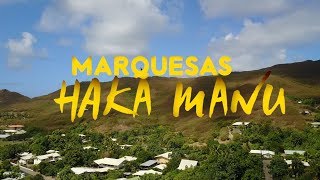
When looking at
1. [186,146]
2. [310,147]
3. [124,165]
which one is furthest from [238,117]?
[124,165]

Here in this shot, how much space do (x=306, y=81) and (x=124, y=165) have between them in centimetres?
7416

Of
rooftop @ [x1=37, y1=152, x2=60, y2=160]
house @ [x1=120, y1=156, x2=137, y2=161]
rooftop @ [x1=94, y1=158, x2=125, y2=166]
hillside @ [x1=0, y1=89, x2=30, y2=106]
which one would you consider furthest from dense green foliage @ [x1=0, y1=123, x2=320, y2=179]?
hillside @ [x1=0, y1=89, x2=30, y2=106]

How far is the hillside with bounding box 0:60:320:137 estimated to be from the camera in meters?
69.3

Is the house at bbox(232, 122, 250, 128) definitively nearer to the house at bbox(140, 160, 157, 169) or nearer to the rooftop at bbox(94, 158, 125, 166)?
the house at bbox(140, 160, 157, 169)

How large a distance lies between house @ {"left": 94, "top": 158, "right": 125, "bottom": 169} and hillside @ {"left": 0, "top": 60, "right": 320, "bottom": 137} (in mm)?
20692

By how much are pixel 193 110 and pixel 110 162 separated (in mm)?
44113

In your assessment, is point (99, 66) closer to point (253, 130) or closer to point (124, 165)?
point (124, 165)

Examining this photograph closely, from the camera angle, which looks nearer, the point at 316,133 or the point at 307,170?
the point at 307,170

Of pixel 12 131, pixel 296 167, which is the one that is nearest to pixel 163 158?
pixel 296 167

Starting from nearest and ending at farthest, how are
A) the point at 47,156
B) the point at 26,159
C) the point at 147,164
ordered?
the point at 147,164, the point at 47,156, the point at 26,159

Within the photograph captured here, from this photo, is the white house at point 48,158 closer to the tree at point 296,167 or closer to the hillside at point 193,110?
the hillside at point 193,110

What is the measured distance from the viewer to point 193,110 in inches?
3551

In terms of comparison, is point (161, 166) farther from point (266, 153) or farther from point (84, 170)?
point (266, 153)

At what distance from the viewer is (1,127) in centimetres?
Answer: 9494
